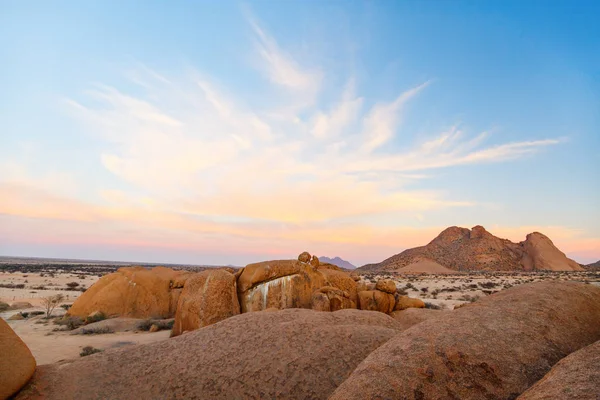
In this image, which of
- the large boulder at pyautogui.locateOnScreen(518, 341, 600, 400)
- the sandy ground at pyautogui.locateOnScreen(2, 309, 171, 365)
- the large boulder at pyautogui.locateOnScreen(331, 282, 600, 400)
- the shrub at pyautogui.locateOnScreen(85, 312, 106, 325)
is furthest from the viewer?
the shrub at pyautogui.locateOnScreen(85, 312, 106, 325)

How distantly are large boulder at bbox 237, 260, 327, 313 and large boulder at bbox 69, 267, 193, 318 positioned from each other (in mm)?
6510

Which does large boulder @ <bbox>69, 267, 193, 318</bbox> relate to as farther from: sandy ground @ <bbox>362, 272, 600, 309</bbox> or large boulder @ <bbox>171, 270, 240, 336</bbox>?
sandy ground @ <bbox>362, 272, 600, 309</bbox>

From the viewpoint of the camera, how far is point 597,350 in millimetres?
3004

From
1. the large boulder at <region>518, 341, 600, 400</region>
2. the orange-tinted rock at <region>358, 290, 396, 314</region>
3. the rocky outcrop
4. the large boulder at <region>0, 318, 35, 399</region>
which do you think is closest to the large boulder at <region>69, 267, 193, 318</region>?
the orange-tinted rock at <region>358, 290, 396, 314</region>

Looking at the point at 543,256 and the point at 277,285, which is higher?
the point at 543,256

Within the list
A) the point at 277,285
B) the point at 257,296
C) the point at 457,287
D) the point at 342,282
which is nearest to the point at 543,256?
the point at 457,287

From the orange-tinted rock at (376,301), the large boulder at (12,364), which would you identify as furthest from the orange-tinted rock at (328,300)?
the large boulder at (12,364)

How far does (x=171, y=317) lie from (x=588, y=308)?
60.5 feet

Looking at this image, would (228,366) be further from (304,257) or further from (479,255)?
(479,255)

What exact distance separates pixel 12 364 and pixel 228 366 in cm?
309

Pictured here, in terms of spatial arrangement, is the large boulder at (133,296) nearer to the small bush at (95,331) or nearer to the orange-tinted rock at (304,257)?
the small bush at (95,331)

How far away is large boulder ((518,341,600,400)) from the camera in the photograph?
8.00 ft

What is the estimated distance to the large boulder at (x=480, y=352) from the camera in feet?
10.8

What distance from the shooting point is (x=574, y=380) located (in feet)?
8.57
